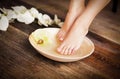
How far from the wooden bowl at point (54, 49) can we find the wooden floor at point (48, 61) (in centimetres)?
4

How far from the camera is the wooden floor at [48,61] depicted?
110 cm

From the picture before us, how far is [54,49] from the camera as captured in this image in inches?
49.8

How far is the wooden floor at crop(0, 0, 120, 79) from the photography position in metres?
1.10

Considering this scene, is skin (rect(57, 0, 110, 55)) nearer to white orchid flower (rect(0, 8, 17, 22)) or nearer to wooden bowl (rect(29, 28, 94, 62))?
wooden bowl (rect(29, 28, 94, 62))

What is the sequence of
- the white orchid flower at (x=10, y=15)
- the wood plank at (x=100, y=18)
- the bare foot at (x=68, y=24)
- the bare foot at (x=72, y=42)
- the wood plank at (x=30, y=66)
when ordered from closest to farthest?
the wood plank at (x=30, y=66) < the bare foot at (x=72, y=42) < the bare foot at (x=68, y=24) < the white orchid flower at (x=10, y=15) < the wood plank at (x=100, y=18)

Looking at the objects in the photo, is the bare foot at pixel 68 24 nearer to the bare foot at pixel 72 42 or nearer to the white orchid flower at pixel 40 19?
the bare foot at pixel 72 42

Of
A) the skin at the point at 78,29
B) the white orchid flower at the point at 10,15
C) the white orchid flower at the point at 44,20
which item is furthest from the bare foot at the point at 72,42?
the white orchid flower at the point at 10,15

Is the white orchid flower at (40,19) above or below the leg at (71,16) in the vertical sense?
below

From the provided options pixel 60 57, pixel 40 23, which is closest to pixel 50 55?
pixel 60 57

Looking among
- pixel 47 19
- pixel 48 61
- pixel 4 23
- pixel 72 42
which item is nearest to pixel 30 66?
pixel 48 61

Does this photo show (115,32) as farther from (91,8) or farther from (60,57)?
(60,57)

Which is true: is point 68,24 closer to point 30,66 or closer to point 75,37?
point 75,37

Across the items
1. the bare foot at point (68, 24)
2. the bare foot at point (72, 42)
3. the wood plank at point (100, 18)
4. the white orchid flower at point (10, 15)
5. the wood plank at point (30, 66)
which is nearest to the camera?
the wood plank at point (30, 66)

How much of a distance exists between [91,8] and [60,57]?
34cm
